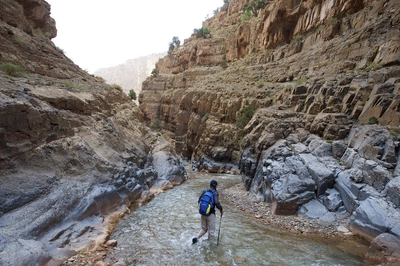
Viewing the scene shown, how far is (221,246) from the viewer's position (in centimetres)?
677

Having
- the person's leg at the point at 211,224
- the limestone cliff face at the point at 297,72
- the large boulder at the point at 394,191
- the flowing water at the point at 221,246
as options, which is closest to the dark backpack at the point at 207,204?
the person's leg at the point at 211,224

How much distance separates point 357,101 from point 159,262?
462 inches

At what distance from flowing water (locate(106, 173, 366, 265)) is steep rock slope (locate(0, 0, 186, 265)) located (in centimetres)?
103

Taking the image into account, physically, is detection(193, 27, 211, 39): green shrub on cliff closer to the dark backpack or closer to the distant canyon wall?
the dark backpack

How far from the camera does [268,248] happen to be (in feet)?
22.1

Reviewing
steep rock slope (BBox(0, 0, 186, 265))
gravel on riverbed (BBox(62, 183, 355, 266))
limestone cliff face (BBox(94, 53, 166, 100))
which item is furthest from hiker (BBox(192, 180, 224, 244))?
limestone cliff face (BBox(94, 53, 166, 100))

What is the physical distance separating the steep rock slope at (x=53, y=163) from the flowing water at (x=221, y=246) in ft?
3.38

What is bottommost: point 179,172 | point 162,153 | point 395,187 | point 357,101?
point 179,172

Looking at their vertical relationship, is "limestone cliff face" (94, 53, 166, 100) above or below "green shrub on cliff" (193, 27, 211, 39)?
above

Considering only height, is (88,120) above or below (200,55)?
below

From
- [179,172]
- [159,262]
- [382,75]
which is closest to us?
[159,262]

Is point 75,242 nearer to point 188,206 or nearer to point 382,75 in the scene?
point 188,206

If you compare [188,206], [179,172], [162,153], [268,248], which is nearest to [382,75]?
[268,248]

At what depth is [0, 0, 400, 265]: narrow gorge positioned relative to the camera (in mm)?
6621
